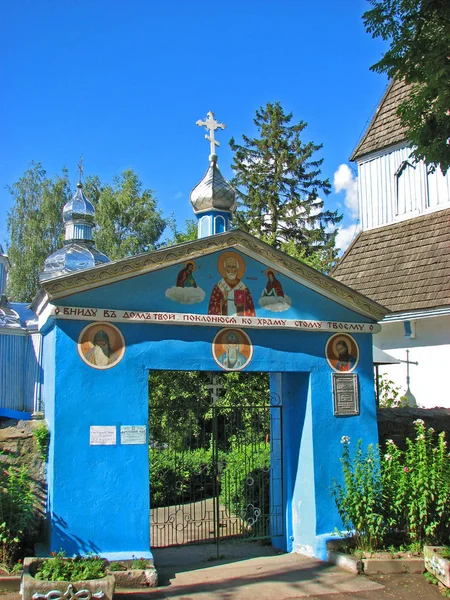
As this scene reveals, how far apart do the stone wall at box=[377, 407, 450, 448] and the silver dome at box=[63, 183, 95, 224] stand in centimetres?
774

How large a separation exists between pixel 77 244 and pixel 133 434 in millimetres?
7300

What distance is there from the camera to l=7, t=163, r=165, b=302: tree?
28516 millimetres

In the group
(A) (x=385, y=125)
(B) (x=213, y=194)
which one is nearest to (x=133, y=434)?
(B) (x=213, y=194)

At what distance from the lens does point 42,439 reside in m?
7.59

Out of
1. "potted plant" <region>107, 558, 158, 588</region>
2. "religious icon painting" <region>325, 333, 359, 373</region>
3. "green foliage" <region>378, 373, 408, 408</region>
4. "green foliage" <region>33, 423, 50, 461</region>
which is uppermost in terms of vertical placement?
"religious icon painting" <region>325, 333, 359, 373</region>

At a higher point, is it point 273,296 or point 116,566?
point 273,296

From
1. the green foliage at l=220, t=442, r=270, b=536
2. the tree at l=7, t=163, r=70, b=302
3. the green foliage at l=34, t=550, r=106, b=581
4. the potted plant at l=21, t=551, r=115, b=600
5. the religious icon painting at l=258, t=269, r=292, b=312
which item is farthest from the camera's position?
the tree at l=7, t=163, r=70, b=302

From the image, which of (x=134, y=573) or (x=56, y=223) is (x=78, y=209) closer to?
(x=134, y=573)

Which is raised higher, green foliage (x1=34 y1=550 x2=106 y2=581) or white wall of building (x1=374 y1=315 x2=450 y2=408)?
white wall of building (x1=374 y1=315 x2=450 y2=408)

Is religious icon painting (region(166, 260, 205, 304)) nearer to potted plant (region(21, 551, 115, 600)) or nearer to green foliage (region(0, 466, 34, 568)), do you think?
green foliage (region(0, 466, 34, 568))

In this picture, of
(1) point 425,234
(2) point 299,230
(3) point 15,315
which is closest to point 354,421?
(1) point 425,234

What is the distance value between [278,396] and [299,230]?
22.1m

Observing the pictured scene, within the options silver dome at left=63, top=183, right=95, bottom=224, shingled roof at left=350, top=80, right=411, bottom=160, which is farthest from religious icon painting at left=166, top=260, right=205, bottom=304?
shingled roof at left=350, top=80, right=411, bottom=160

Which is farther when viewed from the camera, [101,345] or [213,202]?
[213,202]
